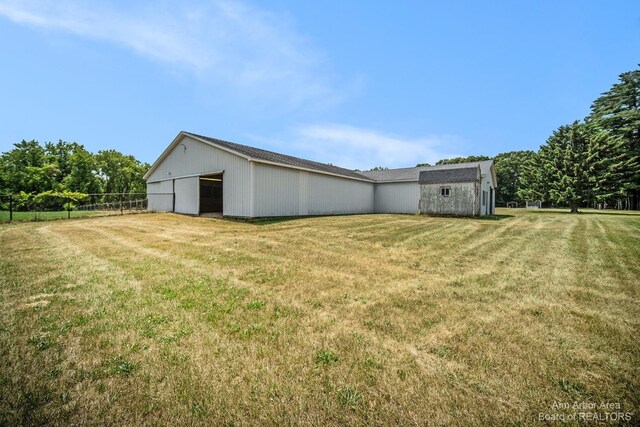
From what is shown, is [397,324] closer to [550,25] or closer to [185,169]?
[550,25]

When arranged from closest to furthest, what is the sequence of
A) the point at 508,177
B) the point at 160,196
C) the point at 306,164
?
the point at 306,164, the point at 160,196, the point at 508,177

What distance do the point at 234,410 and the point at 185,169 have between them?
62.4 feet

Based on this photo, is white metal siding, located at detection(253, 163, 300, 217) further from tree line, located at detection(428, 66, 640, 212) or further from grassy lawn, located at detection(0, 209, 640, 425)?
tree line, located at detection(428, 66, 640, 212)

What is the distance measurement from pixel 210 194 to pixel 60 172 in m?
36.2

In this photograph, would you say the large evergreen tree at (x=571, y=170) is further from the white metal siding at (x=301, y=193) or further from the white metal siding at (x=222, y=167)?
the white metal siding at (x=222, y=167)

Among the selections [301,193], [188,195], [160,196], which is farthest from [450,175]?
[160,196]

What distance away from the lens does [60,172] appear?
38.8 m

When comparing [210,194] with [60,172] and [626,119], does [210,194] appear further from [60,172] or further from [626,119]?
[626,119]

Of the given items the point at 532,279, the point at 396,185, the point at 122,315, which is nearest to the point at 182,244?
the point at 122,315

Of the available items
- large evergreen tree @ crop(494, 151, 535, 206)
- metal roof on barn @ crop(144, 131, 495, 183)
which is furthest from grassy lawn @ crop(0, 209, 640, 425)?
A: large evergreen tree @ crop(494, 151, 535, 206)

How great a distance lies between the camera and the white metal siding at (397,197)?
2405 centimetres

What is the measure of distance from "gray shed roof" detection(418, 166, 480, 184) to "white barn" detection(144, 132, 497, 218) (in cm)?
48

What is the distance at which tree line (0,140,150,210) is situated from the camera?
3532cm

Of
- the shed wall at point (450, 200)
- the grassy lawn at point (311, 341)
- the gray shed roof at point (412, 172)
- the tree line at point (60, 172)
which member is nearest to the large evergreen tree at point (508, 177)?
the gray shed roof at point (412, 172)
